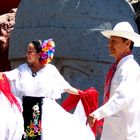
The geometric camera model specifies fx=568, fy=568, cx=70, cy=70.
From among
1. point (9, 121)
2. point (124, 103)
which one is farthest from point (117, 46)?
point (9, 121)

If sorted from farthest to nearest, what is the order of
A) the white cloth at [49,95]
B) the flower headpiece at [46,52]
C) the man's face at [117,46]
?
the flower headpiece at [46,52]
the white cloth at [49,95]
the man's face at [117,46]

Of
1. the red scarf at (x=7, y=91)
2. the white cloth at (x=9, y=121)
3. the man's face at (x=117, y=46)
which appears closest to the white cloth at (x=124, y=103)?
the man's face at (x=117, y=46)

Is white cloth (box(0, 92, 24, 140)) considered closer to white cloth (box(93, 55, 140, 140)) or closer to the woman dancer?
the woman dancer

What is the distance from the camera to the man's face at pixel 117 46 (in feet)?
16.4

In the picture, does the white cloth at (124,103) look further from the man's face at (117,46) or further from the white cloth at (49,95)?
the white cloth at (49,95)

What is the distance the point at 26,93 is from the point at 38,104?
20 cm

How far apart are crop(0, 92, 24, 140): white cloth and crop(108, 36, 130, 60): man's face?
1.39 m

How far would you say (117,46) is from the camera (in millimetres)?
5020

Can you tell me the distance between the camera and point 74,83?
327 inches

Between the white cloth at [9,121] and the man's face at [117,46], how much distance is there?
1.39 m

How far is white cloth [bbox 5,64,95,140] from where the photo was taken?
6.19 metres

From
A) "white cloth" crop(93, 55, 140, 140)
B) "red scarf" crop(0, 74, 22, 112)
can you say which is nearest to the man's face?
"white cloth" crop(93, 55, 140, 140)

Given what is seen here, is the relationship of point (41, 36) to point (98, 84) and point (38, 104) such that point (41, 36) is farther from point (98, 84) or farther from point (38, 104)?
point (38, 104)

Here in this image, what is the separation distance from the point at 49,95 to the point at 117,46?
5.02ft
